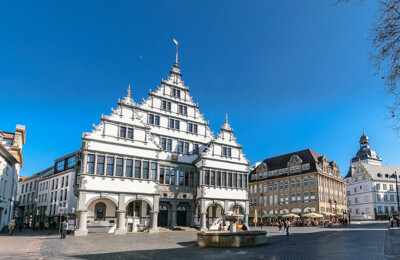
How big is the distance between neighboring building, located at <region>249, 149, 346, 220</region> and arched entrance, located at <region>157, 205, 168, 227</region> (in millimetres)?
31377

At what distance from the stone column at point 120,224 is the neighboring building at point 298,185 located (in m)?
39.0

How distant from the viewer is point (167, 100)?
140 ft

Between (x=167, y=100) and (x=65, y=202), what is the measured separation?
29101 mm

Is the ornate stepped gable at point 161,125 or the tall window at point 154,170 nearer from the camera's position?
the ornate stepped gable at point 161,125

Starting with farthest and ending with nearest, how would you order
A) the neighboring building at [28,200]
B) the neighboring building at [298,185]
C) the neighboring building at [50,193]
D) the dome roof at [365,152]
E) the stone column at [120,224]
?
the dome roof at [365,152], the neighboring building at [28,200], the neighboring building at [298,185], the neighboring building at [50,193], the stone column at [120,224]

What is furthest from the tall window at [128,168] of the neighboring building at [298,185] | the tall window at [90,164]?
the neighboring building at [298,185]

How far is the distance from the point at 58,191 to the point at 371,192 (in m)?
77.1

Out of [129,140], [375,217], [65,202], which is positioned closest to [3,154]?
[129,140]

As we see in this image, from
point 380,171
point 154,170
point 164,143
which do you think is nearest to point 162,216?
point 154,170

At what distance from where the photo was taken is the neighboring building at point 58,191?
56219 millimetres

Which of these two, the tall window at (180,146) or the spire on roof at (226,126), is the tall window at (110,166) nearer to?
the tall window at (180,146)

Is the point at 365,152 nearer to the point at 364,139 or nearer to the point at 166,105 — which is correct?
Answer: the point at 364,139

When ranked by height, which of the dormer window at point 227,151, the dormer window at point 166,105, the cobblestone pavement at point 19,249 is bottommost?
the cobblestone pavement at point 19,249

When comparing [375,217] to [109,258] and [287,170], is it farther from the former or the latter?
[109,258]
